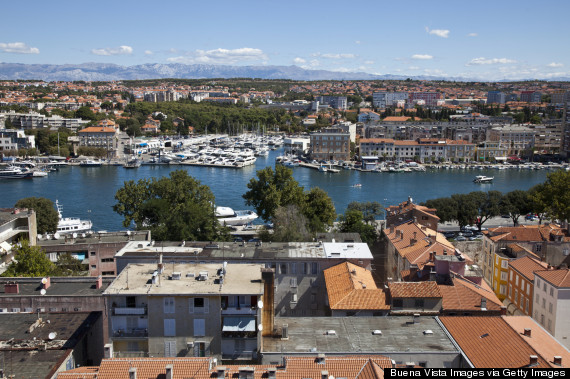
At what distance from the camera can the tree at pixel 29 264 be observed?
31.0 ft

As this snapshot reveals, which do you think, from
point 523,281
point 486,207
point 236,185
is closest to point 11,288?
point 523,281

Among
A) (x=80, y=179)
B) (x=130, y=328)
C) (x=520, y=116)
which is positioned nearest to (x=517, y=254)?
(x=130, y=328)

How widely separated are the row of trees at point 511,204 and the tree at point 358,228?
10.5 feet

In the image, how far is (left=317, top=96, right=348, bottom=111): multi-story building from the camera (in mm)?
72812

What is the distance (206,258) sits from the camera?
28.0ft

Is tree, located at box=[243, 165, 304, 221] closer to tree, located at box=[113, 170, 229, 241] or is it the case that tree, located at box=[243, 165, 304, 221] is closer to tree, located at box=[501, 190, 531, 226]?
tree, located at box=[113, 170, 229, 241]

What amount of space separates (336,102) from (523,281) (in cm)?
6477

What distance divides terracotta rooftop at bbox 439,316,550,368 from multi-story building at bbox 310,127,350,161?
30.7 metres

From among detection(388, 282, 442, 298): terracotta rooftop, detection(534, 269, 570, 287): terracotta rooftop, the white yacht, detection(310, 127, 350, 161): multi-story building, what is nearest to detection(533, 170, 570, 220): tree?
detection(534, 269, 570, 287): terracotta rooftop

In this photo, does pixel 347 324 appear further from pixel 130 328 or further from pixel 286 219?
pixel 286 219

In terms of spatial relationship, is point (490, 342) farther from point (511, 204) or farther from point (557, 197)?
point (511, 204)

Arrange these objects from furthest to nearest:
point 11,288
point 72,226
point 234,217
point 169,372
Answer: point 234,217
point 72,226
point 11,288
point 169,372

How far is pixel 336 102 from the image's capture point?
7312 centimetres

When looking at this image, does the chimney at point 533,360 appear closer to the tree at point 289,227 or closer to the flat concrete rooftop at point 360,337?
the flat concrete rooftop at point 360,337
